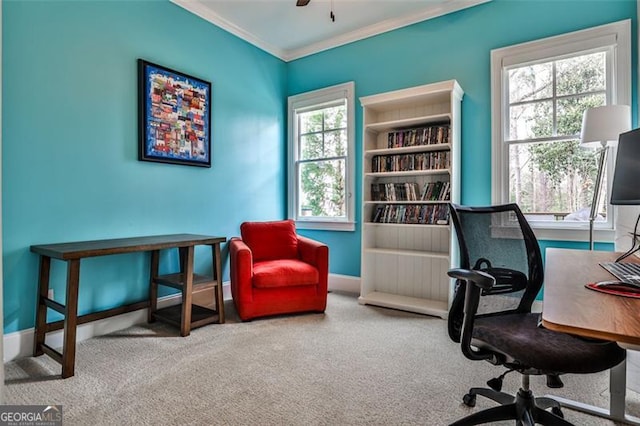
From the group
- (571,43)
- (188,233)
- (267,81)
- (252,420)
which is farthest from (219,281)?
(571,43)

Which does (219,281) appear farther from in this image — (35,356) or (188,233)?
(35,356)

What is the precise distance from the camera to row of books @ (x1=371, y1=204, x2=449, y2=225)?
10.3 feet

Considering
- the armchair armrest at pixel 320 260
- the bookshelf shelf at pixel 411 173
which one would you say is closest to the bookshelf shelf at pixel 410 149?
the bookshelf shelf at pixel 411 173

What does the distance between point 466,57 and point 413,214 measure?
1.50 metres

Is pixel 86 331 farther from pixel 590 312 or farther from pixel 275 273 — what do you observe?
pixel 590 312

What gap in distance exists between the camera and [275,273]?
2.88m

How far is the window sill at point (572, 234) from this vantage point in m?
2.55

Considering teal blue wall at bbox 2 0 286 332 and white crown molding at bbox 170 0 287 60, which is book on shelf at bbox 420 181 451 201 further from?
→ white crown molding at bbox 170 0 287 60

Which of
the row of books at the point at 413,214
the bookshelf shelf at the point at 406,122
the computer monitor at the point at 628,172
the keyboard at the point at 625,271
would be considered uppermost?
the bookshelf shelf at the point at 406,122

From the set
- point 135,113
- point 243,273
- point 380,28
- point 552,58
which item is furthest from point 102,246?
point 552,58

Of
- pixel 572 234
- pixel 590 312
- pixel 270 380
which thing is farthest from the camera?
pixel 572 234

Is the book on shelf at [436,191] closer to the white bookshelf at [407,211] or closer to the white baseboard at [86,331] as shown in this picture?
the white bookshelf at [407,211]

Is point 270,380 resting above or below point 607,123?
below

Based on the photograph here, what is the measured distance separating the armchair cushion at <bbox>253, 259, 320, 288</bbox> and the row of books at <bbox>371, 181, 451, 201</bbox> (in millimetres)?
1056
